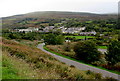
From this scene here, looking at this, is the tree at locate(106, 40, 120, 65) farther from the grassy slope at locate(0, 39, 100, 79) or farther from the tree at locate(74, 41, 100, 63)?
the grassy slope at locate(0, 39, 100, 79)

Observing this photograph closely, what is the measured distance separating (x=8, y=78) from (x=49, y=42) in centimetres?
4339

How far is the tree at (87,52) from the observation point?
74.9 feet

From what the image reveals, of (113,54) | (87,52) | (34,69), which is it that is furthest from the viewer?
(87,52)

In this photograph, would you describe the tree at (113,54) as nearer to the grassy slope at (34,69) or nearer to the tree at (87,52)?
the tree at (87,52)

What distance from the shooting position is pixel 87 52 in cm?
2378

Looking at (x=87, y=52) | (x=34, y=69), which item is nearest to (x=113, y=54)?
(x=87, y=52)

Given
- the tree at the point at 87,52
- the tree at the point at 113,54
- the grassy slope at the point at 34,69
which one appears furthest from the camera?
the tree at the point at 87,52

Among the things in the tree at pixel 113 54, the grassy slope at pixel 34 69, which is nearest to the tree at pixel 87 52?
the tree at pixel 113 54

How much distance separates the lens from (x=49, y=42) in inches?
1913

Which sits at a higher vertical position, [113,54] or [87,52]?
[113,54]

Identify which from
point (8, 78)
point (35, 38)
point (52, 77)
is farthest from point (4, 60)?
point (35, 38)

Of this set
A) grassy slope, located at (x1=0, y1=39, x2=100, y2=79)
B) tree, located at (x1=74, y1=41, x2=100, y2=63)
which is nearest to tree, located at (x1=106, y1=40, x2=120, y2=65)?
tree, located at (x1=74, y1=41, x2=100, y2=63)

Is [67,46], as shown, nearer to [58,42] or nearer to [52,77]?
[58,42]

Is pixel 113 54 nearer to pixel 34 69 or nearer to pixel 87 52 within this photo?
pixel 87 52
